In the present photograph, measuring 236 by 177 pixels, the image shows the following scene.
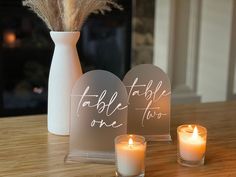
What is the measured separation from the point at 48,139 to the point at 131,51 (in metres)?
1.98

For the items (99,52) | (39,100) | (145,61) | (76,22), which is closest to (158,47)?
(145,61)

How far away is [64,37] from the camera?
1.17 meters

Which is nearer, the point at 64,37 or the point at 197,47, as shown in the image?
the point at 64,37

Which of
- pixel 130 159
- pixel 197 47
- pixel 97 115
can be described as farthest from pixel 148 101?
pixel 197 47

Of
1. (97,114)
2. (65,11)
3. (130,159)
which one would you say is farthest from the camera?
(65,11)

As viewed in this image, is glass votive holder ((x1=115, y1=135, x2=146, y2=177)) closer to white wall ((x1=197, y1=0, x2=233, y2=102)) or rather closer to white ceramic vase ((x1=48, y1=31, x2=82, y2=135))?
white ceramic vase ((x1=48, y1=31, x2=82, y2=135))

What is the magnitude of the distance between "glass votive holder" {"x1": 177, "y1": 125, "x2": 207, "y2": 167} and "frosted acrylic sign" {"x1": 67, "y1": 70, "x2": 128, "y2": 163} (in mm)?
155

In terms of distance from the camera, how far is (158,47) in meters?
3.10

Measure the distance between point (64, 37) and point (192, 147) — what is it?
19.2 inches

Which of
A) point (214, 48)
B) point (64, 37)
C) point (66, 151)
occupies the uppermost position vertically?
point (64, 37)

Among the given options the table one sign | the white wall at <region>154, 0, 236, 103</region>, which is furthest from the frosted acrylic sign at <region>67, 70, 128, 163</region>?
the white wall at <region>154, 0, 236, 103</region>

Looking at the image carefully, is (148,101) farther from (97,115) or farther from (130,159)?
(130,159)

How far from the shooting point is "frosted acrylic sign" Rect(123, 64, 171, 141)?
114cm

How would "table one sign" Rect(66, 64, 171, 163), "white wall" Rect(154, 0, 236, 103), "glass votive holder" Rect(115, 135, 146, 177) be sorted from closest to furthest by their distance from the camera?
"glass votive holder" Rect(115, 135, 146, 177) < "table one sign" Rect(66, 64, 171, 163) < "white wall" Rect(154, 0, 236, 103)
